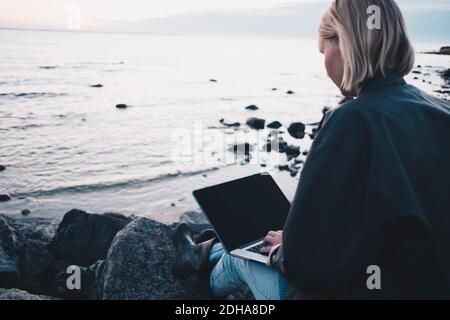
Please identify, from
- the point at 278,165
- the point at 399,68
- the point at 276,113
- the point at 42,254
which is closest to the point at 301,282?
the point at 399,68

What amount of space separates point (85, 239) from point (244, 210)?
3542 mm

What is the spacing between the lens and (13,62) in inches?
1984

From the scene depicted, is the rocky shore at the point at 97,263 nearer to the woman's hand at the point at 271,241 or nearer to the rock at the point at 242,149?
the woman's hand at the point at 271,241

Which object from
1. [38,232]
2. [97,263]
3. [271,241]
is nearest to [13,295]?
[97,263]

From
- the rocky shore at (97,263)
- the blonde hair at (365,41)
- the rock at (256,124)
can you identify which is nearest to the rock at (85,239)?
the rocky shore at (97,263)

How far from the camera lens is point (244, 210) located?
358 centimetres

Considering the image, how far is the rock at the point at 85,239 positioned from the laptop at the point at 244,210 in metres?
3.16

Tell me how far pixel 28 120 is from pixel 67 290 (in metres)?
17.0

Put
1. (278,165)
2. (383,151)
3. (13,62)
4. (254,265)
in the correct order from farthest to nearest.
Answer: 1. (13,62)
2. (278,165)
3. (254,265)
4. (383,151)

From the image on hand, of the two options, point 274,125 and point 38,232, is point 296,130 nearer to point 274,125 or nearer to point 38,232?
point 274,125

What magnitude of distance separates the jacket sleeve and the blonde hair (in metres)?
0.29

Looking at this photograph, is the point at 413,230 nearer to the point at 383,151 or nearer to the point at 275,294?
the point at 383,151

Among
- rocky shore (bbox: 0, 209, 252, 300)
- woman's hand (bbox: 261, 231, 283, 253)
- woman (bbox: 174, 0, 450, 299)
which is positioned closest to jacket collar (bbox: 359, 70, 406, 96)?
woman (bbox: 174, 0, 450, 299)

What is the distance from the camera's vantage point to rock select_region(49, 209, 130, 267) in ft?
20.1
